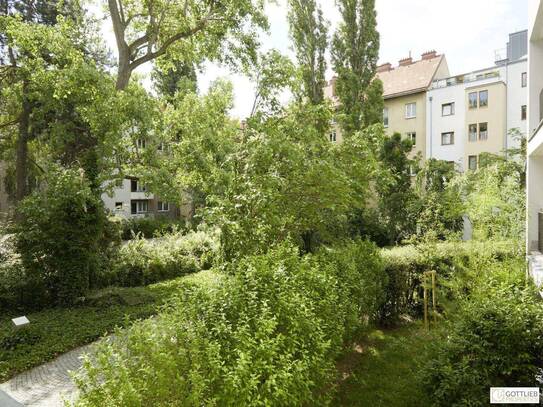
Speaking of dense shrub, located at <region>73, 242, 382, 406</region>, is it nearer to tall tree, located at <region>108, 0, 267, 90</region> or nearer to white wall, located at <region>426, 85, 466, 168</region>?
tall tree, located at <region>108, 0, 267, 90</region>

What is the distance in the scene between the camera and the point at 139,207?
39.6 m

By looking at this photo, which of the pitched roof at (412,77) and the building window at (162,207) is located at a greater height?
the pitched roof at (412,77)

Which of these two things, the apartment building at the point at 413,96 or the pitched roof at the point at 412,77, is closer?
the apartment building at the point at 413,96

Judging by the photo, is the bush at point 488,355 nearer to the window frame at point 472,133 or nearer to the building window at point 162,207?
the window frame at point 472,133

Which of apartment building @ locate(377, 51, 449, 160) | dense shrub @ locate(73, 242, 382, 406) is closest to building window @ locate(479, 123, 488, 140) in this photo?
apartment building @ locate(377, 51, 449, 160)

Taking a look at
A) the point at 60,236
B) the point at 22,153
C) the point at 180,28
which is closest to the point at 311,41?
the point at 180,28

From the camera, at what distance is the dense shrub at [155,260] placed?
1393 cm

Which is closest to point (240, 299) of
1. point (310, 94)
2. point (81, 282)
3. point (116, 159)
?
point (81, 282)

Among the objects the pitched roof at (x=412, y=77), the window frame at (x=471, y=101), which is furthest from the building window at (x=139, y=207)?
the window frame at (x=471, y=101)

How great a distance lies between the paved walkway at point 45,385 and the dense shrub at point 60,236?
3961 mm

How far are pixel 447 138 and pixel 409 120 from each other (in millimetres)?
3413

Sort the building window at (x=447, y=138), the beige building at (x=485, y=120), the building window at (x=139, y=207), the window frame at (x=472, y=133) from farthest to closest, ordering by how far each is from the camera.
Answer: the building window at (x=139, y=207), the building window at (x=447, y=138), the window frame at (x=472, y=133), the beige building at (x=485, y=120)

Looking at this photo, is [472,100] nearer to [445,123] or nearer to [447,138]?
[445,123]

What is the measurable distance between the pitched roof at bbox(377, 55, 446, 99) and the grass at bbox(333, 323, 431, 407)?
26104 mm
